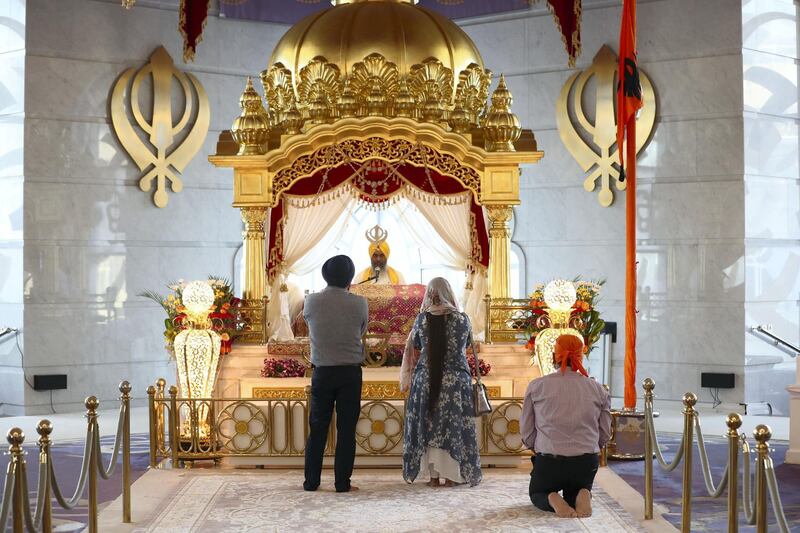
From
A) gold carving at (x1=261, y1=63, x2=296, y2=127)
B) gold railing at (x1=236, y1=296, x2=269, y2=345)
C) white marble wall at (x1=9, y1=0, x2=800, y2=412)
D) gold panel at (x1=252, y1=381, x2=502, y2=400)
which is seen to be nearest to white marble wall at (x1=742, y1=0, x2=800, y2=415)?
white marble wall at (x1=9, y1=0, x2=800, y2=412)

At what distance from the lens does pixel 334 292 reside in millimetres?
7910

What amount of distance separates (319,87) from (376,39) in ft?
2.63

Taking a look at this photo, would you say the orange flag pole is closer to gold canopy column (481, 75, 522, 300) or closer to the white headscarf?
gold canopy column (481, 75, 522, 300)

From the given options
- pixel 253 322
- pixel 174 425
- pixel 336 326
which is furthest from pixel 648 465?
pixel 253 322

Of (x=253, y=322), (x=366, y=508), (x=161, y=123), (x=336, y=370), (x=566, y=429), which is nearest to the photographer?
(x=566, y=429)

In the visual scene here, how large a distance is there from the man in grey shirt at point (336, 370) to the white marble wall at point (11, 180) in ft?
20.6

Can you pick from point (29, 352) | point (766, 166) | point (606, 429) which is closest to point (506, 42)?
point (766, 166)

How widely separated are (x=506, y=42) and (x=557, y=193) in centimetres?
214

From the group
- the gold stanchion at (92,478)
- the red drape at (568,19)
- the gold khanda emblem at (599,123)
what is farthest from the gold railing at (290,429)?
the gold khanda emblem at (599,123)

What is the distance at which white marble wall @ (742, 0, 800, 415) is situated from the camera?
42.9 ft

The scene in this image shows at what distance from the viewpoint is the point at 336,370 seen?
7.76 m

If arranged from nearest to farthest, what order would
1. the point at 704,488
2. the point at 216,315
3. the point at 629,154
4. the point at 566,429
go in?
the point at 566,429, the point at 704,488, the point at 629,154, the point at 216,315

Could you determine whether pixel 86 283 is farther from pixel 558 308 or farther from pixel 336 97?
pixel 558 308

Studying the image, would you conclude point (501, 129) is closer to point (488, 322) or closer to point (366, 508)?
point (488, 322)
